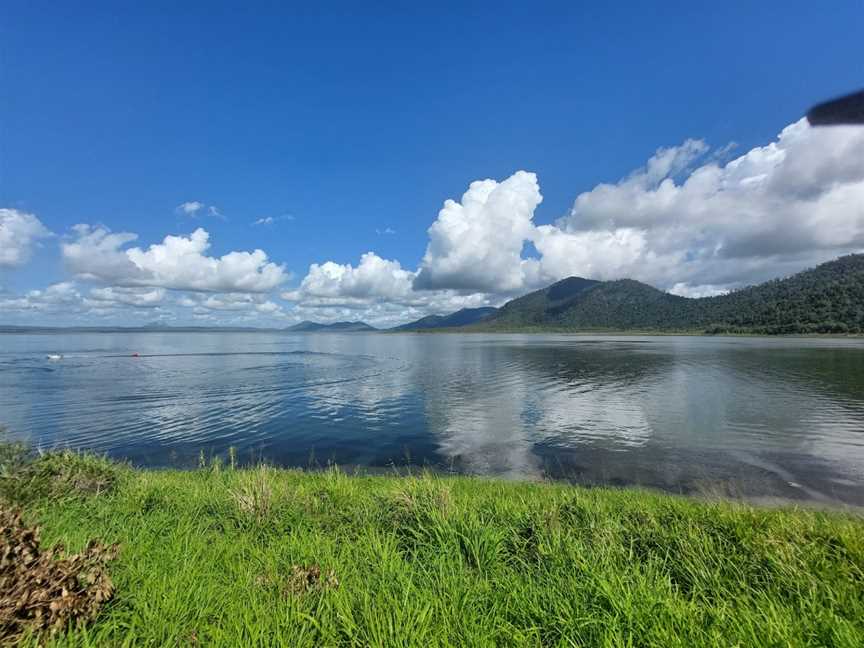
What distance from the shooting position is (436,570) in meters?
6.25

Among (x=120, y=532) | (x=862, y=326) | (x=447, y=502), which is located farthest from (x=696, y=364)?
(x=862, y=326)

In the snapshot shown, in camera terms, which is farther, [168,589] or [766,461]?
[766,461]

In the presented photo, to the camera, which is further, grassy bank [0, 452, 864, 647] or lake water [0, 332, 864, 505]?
lake water [0, 332, 864, 505]

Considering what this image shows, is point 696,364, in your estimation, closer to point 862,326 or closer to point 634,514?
point 634,514

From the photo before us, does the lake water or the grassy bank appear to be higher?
the grassy bank

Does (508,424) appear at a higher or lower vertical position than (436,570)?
lower

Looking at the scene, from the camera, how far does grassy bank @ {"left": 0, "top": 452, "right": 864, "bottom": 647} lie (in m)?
4.48

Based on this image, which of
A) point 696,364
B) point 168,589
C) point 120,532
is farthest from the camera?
point 696,364

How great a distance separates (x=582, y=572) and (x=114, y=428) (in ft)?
118

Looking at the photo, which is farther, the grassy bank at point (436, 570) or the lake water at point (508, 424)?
the lake water at point (508, 424)

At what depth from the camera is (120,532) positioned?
718 cm

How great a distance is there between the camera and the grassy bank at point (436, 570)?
4.48 metres

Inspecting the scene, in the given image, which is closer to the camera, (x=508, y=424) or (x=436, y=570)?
(x=436, y=570)

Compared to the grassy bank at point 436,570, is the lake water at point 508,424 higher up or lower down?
lower down
